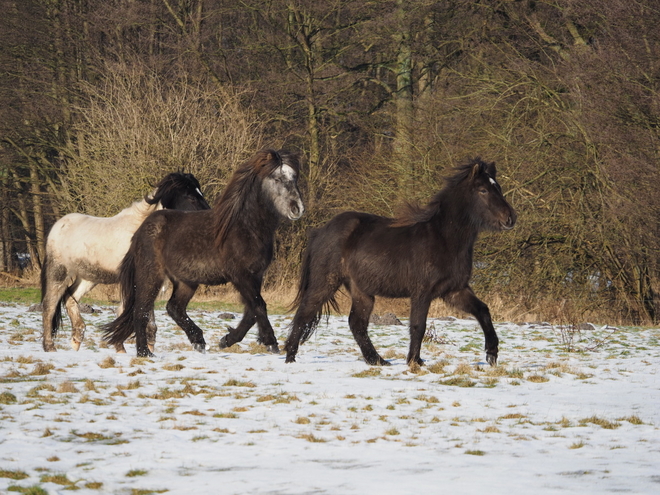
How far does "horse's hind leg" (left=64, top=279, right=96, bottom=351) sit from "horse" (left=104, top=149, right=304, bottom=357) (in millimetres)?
841

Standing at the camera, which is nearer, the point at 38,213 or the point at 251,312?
the point at 251,312

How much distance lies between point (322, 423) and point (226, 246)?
3615 millimetres

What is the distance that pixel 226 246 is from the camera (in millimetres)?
9156

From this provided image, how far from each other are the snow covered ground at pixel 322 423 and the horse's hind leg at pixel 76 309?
0.36m

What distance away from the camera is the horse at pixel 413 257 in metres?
8.40

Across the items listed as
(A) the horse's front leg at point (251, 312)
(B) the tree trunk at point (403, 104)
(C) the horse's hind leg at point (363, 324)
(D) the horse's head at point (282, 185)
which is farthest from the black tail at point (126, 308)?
(B) the tree trunk at point (403, 104)

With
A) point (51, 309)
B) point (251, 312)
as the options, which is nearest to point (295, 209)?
point (251, 312)

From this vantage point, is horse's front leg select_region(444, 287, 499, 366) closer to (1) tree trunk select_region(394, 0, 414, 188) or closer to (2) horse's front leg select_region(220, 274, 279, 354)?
(2) horse's front leg select_region(220, 274, 279, 354)

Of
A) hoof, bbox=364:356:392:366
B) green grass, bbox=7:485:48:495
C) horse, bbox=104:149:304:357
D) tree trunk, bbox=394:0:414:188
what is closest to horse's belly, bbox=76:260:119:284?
horse, bbox=104:149:304:357

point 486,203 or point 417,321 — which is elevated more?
point 486,203

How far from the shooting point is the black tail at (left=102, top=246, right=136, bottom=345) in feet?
30.5

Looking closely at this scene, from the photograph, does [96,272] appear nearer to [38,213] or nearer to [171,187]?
[171,187]

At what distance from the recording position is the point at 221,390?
7145 millimetres

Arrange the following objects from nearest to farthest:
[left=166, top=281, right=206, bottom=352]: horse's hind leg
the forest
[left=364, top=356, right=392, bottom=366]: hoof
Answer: [left=364, top=356, right=392, bottom=366]: hoof, [left=166, top=281, right=206, bottom=352]: horse's hind leg, the forest
